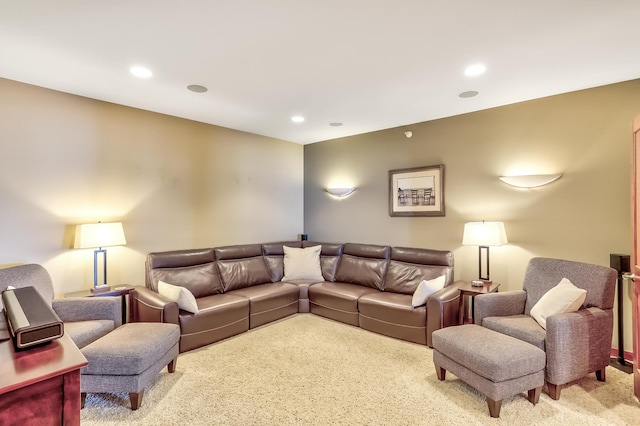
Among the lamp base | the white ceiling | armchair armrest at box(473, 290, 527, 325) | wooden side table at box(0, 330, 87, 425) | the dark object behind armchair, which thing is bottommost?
armchair armrest at box(473, 290, 527, 325)

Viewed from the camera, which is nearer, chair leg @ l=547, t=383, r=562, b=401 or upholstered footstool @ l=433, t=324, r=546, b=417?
upholstered footstool @ l=433, t=324, r=546, b=417

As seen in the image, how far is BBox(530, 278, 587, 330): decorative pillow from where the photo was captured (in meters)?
2.43

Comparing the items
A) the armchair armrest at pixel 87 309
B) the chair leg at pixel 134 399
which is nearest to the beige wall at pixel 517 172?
the armchair armrest at pixel 87 309

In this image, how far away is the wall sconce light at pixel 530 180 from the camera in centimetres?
326

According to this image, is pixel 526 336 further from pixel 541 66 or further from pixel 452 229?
pixel 541 66

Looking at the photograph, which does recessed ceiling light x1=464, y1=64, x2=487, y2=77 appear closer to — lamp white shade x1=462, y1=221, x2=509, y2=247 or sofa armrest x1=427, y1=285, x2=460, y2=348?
lamp white shade x1=462, y1=221, x2=509, y2=247

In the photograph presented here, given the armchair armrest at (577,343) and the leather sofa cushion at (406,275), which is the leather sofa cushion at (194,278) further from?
the armchair armrest at (577,343)

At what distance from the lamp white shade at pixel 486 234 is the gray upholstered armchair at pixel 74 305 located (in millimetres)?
3469

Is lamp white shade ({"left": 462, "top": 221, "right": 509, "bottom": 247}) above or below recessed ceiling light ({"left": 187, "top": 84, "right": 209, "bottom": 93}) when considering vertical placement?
below

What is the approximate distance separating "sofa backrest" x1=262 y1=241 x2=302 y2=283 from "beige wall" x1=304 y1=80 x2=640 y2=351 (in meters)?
1.29

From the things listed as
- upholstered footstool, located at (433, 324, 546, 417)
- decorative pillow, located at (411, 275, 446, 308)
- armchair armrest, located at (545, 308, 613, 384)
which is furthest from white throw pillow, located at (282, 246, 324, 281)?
armchair armrest, located at (545, 308, 613, 384)

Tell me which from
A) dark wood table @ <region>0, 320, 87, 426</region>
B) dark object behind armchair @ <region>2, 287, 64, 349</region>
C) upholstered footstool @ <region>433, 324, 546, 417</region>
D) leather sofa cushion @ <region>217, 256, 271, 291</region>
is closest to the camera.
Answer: dark wood table @ <region>0, 320, 87, 426</region>

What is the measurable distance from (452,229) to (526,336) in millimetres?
1734

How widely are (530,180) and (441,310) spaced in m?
1.68
